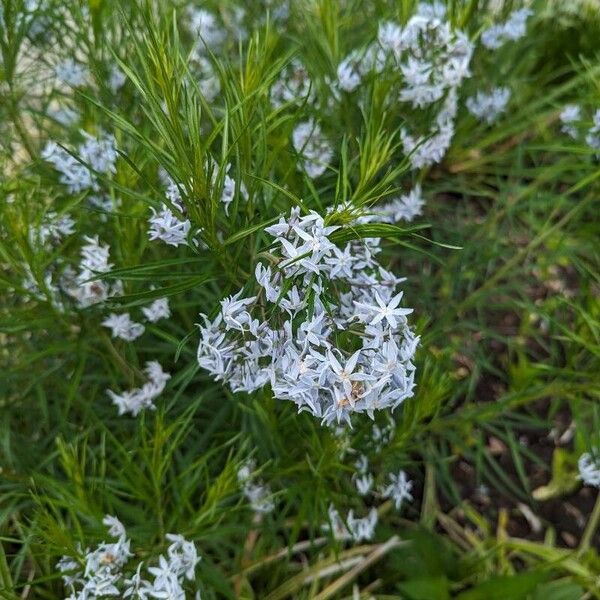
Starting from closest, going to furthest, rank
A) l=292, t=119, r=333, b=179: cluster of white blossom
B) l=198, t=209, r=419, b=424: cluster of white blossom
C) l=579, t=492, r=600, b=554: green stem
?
l=198, t=209, r=419, b=424: cluster of white blossom
l=292, t=119, r=333, b=179: cluster of white blossom
l=579, t=492, r=600, b=554: green stem

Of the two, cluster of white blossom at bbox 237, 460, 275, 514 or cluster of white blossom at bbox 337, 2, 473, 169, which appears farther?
cluster of white blossom at bbox 237, 460, 275, 514

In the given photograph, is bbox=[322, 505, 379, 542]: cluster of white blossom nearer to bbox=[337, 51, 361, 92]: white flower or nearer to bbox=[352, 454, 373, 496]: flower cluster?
bbox=[352, 454, 373, 496]: flower cluster

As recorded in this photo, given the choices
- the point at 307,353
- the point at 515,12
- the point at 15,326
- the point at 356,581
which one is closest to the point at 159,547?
the point at 15,326

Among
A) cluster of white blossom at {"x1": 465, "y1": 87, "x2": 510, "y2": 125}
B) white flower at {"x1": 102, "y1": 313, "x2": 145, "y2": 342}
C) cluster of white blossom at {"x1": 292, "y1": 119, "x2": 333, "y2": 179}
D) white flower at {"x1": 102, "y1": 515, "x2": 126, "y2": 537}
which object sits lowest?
white flower at {"x1": 102, "y1": 515, "x2": 126, "y2": 537}

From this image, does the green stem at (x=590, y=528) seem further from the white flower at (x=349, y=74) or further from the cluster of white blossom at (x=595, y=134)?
the white flower at (x=349, y=74)

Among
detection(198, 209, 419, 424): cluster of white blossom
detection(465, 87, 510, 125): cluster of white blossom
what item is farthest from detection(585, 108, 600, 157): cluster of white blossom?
detection(198, 209, 419, 424): cluster of white blossom

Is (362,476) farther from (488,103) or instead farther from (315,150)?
(488,103)

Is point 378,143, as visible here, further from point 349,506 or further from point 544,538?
point 544,538
